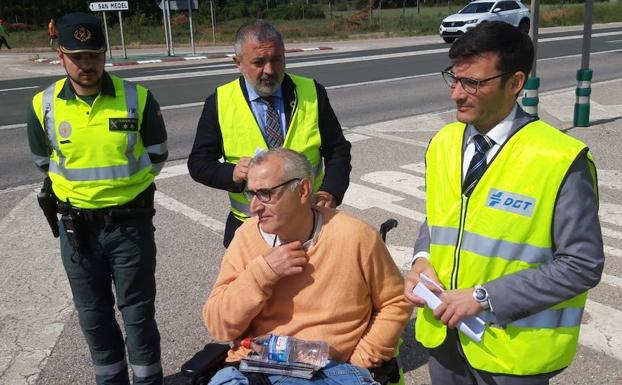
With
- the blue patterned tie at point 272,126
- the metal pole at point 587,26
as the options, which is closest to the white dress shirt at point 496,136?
the blue patterned tie at point 272,126

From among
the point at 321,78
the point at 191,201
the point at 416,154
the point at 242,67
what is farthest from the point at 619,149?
the point at 321,78

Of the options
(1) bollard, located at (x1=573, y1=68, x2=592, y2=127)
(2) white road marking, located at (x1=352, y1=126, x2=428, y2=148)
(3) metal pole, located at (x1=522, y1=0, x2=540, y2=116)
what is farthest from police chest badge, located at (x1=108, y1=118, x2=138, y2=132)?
(1) bollard, located at (x1=573, y1=68, x2=592, y2=127)

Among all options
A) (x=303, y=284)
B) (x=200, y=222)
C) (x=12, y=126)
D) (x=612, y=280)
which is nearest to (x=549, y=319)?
(x=303, y=284)

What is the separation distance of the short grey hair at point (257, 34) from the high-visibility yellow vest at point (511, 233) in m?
1.27

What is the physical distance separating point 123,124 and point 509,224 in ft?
6.75

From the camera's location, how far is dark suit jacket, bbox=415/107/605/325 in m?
1.99

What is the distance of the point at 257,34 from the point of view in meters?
3.18

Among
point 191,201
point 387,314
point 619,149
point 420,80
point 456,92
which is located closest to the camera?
point 456,92

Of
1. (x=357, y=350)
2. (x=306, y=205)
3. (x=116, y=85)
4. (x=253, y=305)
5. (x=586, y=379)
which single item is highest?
(x=116, y=85)

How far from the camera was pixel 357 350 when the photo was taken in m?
2.66

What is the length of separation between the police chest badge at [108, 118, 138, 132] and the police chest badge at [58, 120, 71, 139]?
0.65 feet

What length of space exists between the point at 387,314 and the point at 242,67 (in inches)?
57.4

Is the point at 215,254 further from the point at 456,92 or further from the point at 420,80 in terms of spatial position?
the point at 420,80

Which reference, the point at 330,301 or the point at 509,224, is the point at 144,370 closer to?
the point at 330,301
